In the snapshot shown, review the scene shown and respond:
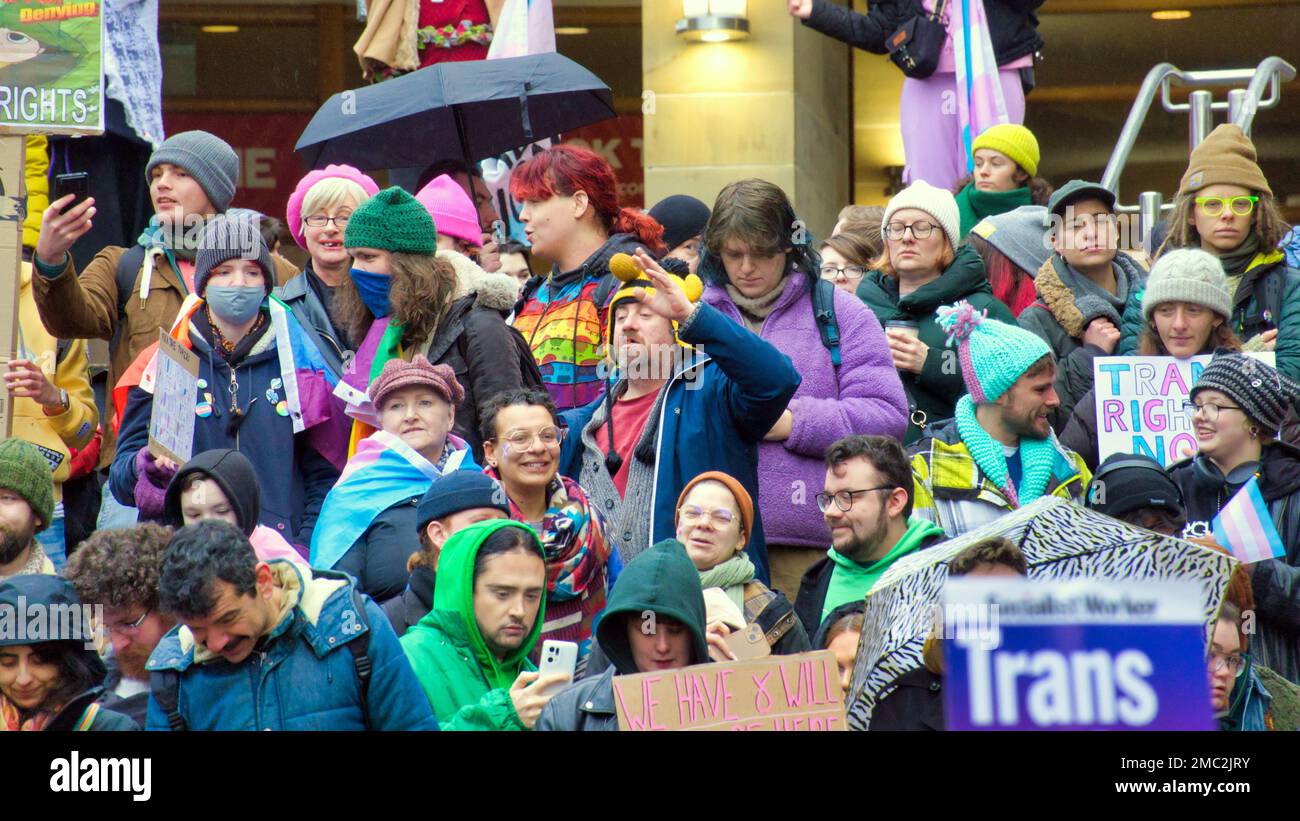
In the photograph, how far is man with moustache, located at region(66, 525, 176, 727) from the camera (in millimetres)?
5598

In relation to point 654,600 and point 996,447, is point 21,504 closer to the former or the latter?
point 654,600

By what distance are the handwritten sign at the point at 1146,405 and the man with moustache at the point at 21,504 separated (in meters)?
3.62

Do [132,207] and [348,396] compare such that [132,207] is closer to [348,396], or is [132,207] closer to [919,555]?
[348,396]

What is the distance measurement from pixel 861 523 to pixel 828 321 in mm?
879

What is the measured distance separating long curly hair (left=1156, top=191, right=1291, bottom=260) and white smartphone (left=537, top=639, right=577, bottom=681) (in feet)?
13.2

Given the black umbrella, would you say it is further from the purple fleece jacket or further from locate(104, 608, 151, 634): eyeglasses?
locate(104, 608, 151, 634): eyeglasses

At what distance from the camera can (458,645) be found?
5531mm

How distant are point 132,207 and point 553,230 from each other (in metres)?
3.35

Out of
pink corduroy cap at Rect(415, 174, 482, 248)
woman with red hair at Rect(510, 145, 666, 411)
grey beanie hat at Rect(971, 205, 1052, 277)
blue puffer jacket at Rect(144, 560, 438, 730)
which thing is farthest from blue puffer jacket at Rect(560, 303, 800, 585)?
grey beanie hat at Rect(971, 205, 1052, 277)

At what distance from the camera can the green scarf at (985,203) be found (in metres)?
→ 9.25

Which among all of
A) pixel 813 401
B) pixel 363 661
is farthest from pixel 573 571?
pixel 363 661

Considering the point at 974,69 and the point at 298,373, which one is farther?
the point at 974,69

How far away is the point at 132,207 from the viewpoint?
10.0 m
